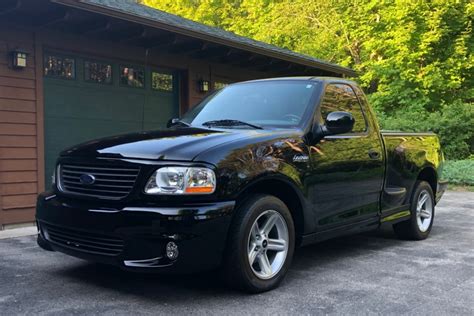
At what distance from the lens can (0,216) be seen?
6.77 metres

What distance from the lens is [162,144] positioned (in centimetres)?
371

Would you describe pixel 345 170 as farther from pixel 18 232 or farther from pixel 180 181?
pixel 18 232

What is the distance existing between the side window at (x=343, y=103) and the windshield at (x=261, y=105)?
177 millimetres

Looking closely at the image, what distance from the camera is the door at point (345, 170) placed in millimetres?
4367

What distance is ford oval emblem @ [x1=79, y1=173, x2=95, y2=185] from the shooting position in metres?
3.71

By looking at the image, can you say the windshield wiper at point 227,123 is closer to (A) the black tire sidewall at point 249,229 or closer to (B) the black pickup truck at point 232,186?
(B) the black pickup truck at point 232,186

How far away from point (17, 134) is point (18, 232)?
1435 millimetres

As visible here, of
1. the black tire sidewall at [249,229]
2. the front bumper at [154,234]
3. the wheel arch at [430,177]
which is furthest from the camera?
the wheel arch at [430,177]

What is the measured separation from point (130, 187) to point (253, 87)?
2.10 m

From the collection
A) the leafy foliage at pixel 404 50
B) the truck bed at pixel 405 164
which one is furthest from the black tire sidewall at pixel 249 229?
the leafy foliage at pixel 404 50

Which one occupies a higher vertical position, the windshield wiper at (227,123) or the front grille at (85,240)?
the windshield wiper at (227,123)

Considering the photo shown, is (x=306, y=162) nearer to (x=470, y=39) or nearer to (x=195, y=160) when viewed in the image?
(x=195, y=160)

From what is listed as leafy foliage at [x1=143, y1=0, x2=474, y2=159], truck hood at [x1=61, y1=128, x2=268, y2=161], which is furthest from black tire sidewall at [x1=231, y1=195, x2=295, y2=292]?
leafy foliage at [x1=143, y1=0, x2=474, y2=159]

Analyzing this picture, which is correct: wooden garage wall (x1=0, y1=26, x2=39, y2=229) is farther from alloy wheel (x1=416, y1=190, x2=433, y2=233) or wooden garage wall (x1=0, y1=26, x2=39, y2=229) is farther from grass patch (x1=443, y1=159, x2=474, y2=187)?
grass patch (x1=443, y1=159, x2=474, y2=187)
